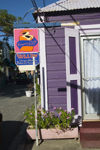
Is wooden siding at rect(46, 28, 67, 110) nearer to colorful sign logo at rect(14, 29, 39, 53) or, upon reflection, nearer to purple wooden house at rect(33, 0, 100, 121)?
purple wooden house at rect(33, 0, 100, 121)

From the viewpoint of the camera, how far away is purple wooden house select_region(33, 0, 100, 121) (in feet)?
14.0

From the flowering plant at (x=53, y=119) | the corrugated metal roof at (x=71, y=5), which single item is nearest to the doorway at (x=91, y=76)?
the flowering plant at (x=53, y=119)

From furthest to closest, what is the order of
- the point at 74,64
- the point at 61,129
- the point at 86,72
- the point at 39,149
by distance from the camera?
the point at 86,72 < the point at 74,64 < the point at 61,129 < the point at 39,149

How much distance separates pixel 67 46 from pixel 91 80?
109 cm


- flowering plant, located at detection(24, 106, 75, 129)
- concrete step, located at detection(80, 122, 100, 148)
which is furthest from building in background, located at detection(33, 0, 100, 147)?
concrete step, located at detection(80, 122, 100, 148)

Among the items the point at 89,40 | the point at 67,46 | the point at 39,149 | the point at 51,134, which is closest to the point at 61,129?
the point at 51,134

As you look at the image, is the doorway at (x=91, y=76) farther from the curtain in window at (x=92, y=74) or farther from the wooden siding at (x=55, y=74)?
the wooden siding at (x=55, y=74)

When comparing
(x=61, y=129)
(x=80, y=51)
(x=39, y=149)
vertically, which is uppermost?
(x=80, y=51)

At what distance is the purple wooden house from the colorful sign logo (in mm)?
462

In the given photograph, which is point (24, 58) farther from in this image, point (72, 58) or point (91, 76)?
point (91, 76)

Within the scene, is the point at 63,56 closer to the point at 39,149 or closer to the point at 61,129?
the point at 61,129

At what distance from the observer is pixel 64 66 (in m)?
4.39

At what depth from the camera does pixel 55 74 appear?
4391 mm

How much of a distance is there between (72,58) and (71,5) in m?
1.45
